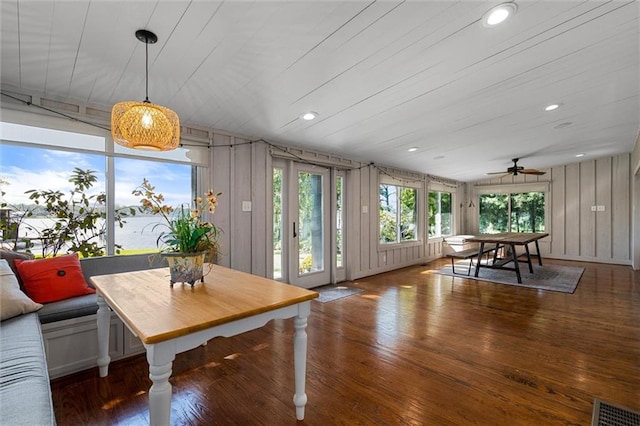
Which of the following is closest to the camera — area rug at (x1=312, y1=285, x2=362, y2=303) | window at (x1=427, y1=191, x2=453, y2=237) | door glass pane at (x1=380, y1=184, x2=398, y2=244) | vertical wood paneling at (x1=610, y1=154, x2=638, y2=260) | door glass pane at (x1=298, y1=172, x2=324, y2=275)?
area rug at (x1=312, y1=285, x2=362, y2=303)

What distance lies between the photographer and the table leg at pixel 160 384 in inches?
44.9

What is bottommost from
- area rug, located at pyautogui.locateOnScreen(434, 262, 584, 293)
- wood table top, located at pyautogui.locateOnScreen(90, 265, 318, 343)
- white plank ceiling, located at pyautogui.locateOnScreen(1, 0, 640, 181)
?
area rug, located at pyautogui.locateOnScreen(434, 262, 584, 293)

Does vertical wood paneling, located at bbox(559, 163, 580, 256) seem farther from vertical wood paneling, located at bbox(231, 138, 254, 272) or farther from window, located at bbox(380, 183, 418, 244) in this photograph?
vertical wood paneling, located at bbox(231, 138, 254, 272)

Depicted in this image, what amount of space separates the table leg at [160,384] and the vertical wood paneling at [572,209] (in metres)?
9.45

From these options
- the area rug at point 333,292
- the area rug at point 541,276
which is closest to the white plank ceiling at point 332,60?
the area rug at point 333,292

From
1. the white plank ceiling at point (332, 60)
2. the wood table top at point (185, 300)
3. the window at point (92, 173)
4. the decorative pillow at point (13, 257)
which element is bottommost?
the wood table top at point (185, 300)

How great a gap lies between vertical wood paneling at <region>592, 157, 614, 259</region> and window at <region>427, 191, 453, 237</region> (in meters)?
3.26

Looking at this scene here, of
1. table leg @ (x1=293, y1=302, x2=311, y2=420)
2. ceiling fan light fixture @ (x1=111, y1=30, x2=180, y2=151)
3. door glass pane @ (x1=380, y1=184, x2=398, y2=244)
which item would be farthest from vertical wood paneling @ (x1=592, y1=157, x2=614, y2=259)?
ceiling fan light fixture @ (x1=111, y1=30, x2=180, y2=151)

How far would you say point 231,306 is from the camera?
1.45 metres

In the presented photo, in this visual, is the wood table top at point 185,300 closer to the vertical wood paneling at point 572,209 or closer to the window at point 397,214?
the window at point 397,214

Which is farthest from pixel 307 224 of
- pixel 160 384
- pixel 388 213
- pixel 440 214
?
pixel 440 214

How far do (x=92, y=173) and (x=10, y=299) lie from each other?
4.31 feet

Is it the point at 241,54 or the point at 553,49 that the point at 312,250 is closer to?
the point at 241,54

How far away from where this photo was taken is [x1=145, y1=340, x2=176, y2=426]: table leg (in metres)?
1.14
